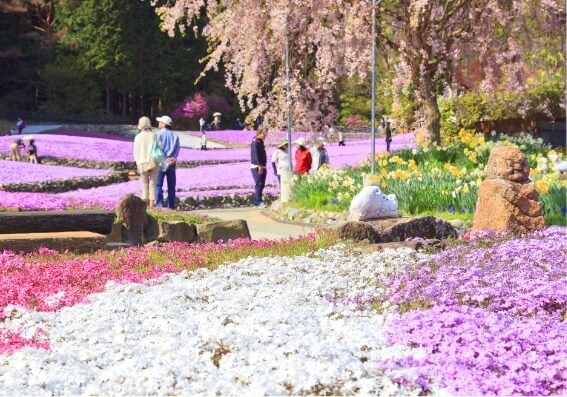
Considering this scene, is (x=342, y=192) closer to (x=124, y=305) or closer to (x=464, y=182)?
(x=464, y=182)

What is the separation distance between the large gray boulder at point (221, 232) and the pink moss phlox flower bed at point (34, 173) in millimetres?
17389

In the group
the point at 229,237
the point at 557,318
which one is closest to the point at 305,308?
the point at 557,318

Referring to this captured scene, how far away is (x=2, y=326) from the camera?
8.49 metres

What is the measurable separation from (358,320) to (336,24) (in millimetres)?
16032

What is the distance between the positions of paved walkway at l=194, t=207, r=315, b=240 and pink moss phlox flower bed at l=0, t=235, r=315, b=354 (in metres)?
4.26

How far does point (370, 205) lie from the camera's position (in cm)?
1484

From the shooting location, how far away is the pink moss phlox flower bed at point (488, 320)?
6.50 meters

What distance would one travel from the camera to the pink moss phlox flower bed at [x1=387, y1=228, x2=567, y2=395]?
21.3 feet

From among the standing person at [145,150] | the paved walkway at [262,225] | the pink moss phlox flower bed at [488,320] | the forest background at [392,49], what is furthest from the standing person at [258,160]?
the pink moss phlox flower bed at [488,320]

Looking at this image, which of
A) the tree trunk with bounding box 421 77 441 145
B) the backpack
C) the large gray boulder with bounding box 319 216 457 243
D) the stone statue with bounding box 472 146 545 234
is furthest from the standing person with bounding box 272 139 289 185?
the stone statue with bounding box 472 146 545 234

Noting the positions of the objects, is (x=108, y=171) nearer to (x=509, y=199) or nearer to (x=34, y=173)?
(x=34, y=173)

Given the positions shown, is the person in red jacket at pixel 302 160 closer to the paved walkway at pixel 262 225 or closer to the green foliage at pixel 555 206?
the paved walkway at pixel 262 225

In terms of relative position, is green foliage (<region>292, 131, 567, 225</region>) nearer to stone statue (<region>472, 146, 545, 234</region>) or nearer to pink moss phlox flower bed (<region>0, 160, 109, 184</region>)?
stone statue (<region>472, 146, 545, 234</region>)

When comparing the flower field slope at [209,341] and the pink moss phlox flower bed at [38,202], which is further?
the pink moss phlox flower bed at [38,202]
